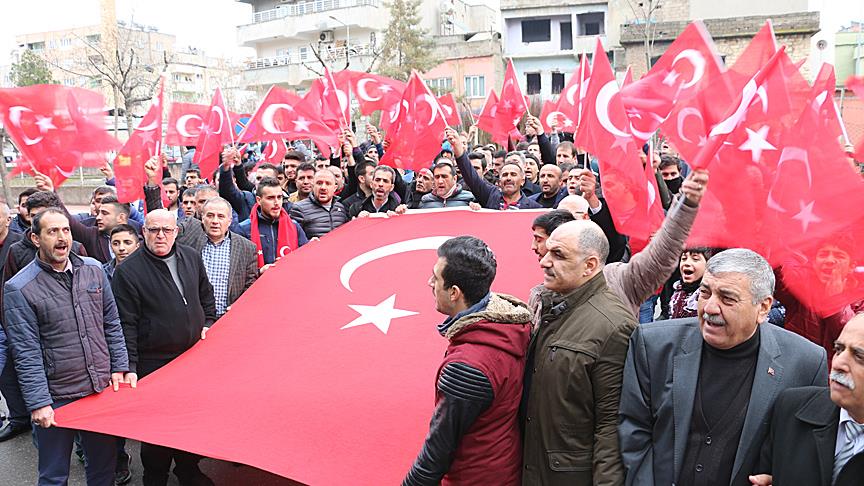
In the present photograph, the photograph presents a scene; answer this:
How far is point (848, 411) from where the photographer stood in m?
2.27

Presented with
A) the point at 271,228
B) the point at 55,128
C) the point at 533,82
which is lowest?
the point at 271,228

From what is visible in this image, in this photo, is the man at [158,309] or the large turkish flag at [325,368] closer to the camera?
the large turkish flag at [325,368]

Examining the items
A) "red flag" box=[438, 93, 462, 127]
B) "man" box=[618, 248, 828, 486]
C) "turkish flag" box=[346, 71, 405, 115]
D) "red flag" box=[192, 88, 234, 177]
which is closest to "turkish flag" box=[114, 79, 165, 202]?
"red flag" box=[192, 88, 234, 177]

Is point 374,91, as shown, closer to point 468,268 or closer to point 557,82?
point 468,268

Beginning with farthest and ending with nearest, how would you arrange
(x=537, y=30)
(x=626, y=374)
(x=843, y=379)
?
(x=537, y=30)
(x=626, y=374)
(x=843, y=379)

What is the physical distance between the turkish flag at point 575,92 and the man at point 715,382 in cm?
536

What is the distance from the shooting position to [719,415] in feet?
8.34

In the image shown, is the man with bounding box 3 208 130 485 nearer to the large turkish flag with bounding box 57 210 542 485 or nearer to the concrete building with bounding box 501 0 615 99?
the large turkish flag with bounding box 57 210 542 485

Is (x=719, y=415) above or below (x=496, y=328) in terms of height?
below

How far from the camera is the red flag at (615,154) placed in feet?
14.6

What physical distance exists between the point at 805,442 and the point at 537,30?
40.3 m

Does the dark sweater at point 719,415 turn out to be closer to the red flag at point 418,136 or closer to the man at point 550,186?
the man at point 550,186

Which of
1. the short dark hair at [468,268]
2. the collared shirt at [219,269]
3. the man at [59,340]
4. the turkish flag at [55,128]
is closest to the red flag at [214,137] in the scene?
the turkish flag at [55,128]

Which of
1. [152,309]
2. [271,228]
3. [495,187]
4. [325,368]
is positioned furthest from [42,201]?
[495,187]
